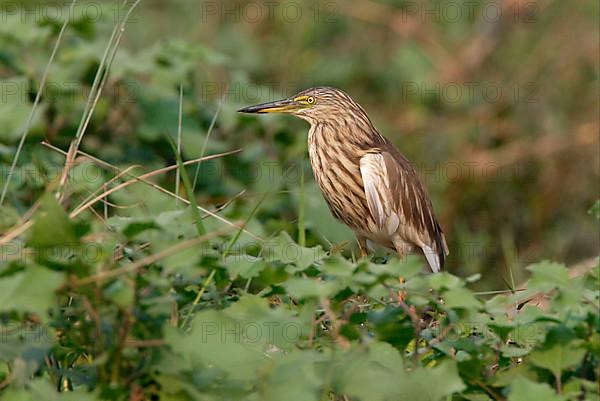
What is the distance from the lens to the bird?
4.83 m

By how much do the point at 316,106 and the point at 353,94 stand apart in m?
3.41

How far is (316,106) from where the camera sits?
5254 mm

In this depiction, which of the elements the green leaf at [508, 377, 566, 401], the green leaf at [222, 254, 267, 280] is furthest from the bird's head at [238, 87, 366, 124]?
the green leaf at [508, 377, 566, 401]

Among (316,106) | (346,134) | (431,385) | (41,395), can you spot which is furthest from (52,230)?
(316,106)

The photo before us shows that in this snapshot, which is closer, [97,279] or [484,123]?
[97,279]

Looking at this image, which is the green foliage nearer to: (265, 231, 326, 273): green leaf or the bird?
(265, 231, 326, 273): green leaf

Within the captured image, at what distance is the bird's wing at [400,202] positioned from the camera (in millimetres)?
4789

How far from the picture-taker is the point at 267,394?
2.64 m

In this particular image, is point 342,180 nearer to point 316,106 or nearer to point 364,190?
point 364,190

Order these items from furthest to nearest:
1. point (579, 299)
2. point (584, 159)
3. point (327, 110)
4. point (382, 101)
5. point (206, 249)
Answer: point (382, 101) < point (584, 159) < point (327, 110) < point (206, 249) < point (579, 299)

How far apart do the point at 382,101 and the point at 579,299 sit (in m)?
5.78

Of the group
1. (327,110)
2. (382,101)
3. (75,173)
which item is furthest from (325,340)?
(382,101)

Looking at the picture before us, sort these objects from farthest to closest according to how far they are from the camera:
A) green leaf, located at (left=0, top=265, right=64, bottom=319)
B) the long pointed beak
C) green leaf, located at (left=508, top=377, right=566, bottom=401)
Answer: the long pointed beak, green leaf, located at (left=508, top=377, right=566, bottom=401), green leaf, located at (left=0, top=265, right=64, bottom=319)

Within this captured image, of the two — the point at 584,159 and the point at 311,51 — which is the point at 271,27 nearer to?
the point at 311,51
